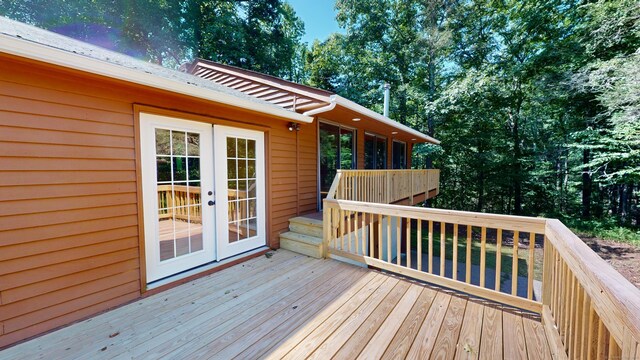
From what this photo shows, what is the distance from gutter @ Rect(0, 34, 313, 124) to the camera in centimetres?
187

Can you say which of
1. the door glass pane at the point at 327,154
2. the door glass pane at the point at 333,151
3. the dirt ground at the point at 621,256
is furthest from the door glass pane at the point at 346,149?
the dirt ground at the point at 621,256

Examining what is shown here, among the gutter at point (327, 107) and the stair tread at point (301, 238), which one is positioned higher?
the gutter at point (327, 107)

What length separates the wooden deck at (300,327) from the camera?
6.56 ft

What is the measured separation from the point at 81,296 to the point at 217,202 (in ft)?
5.51

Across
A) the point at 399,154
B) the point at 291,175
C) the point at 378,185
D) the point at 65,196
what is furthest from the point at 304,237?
the point at 399,154

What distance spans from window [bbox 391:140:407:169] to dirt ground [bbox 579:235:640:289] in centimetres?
687

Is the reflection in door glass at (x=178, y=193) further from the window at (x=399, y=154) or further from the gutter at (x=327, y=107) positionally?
the window at (x=399, y=154)

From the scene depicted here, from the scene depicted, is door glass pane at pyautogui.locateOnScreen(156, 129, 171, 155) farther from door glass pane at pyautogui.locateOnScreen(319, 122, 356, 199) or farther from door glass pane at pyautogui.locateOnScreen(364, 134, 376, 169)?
door glass pane at pyautogui.locateOnScreen(364, 134, 376, 169)

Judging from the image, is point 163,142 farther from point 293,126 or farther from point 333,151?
point 333,151

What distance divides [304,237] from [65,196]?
303 centimetres

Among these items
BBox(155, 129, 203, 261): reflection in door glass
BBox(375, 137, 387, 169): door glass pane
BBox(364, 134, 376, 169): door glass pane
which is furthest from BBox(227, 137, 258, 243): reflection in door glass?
BBox(375, 137, 387, 169): door glass pane

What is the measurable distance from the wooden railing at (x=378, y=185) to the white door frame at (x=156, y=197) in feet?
5.98

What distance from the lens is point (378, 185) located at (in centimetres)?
565

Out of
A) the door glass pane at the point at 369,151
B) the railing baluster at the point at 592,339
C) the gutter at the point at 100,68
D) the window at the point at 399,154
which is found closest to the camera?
the railing baluster at the point at 592,339
